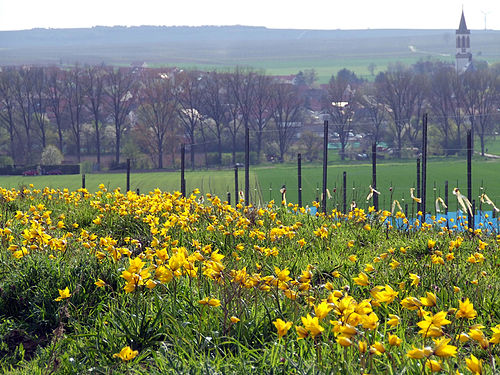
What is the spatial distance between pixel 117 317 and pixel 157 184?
1603 inches

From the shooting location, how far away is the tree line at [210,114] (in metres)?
62.9

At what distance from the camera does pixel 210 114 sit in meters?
66.4

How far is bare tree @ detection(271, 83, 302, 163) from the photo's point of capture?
2534 inches

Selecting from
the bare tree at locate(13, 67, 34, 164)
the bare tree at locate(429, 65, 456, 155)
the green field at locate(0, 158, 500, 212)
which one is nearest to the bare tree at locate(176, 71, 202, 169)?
the green field at locate(0, 158, 500, 212)

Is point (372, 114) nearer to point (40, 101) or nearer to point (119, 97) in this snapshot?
point (119, 97)

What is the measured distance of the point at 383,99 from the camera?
69.2 metres

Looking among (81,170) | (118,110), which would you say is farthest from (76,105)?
(81,170)

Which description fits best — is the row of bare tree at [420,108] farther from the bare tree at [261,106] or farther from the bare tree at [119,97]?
the bare tree at [119,97]

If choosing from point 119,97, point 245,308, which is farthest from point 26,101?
point 245,308

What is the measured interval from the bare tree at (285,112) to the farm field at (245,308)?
56819 millimetres

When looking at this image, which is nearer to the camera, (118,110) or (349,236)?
(349,236)

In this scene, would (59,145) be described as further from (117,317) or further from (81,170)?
(117,317)

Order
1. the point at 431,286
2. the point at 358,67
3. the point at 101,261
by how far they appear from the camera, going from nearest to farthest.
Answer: the point at 431,286
the point at 101,261
the point at 358,67

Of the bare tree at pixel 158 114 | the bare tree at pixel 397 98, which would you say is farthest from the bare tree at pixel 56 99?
the bare tree at pixel 397 98
